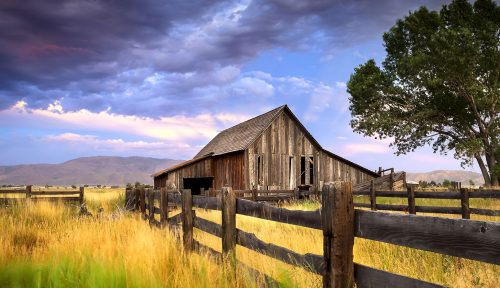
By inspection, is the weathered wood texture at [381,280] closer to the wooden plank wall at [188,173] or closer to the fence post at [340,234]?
the fence post at [340,234]

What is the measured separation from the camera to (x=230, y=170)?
30469 millimetres

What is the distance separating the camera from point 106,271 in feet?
15.6

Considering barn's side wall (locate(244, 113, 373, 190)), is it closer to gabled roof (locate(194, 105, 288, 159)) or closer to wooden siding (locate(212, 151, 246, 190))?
gabled roof (locate(194, 105, 288, 159))

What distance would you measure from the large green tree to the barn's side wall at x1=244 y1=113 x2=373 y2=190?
548 centimetres

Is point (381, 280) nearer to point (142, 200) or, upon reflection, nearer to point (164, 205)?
point (164, 205)

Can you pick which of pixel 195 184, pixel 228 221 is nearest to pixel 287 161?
pixel 195 184

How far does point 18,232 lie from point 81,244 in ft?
11.5

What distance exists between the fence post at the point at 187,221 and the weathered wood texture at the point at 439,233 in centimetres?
481

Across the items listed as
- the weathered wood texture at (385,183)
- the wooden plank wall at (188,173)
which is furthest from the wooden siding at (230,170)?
the weathered wood texture at (385,183)

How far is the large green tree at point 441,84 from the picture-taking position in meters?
29.8

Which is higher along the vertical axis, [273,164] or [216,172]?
[273,164]

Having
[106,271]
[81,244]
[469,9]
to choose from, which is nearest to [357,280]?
[106,271]

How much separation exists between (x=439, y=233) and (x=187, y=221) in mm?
5806

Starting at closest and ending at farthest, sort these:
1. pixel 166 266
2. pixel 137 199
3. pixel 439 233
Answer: pixel 439 233 < pixel 166 266 < pixel 137 199
